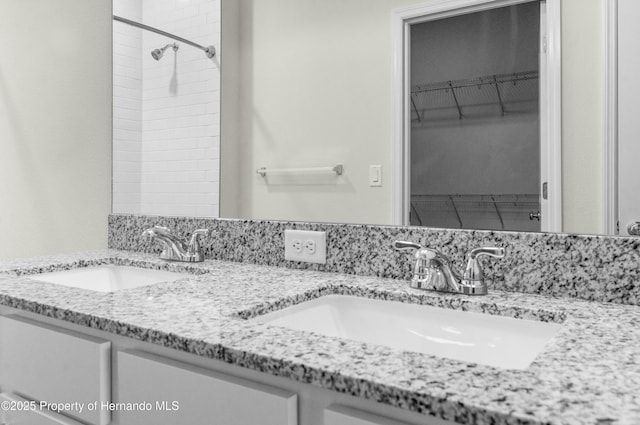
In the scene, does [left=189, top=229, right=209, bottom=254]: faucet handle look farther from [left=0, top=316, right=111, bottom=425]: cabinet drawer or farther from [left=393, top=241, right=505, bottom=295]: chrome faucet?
[left=393, top=241, right=505, bottom=295]: chrome faucet

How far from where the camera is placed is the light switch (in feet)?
4.00

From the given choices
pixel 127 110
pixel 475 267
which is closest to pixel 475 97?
pixel 475 267

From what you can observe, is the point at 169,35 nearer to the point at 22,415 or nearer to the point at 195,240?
the point at 195,240

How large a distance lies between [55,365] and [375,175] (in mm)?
791

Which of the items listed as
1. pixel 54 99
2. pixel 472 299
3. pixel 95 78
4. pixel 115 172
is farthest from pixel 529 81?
pixel 54 99

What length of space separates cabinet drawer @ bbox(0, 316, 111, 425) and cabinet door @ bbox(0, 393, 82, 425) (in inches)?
0.7

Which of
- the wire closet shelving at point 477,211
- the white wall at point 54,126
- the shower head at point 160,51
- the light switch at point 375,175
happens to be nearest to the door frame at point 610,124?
the wire closet shelving at point 477,211

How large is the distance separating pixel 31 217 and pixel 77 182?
0.44 metres

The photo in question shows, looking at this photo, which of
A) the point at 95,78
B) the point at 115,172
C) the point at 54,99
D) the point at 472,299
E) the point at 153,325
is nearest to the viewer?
the point at 153,325

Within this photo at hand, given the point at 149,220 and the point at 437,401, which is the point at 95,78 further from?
the point at 437,401

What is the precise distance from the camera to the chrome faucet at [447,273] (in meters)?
1.01

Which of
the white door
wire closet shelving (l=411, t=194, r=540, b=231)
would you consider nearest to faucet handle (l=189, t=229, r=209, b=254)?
wire closet shelving (l=411, t=194, r=540, b=231)

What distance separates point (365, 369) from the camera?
1.94 ft

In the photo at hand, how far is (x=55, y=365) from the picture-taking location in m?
0.93
